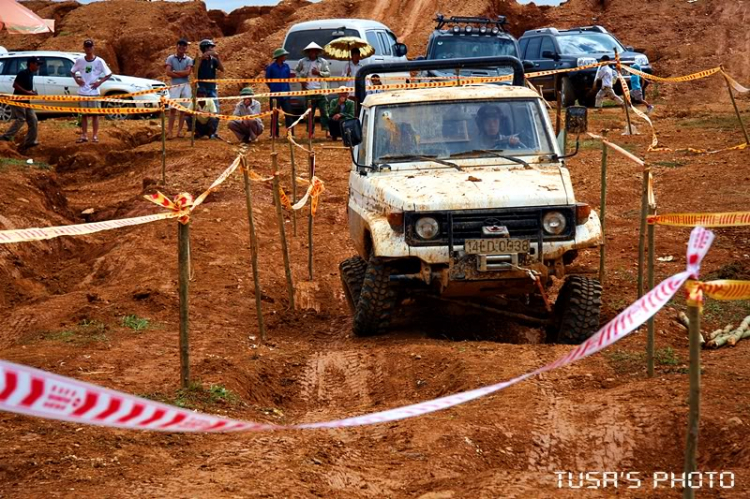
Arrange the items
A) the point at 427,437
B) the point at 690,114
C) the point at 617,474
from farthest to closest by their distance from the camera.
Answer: the point at 690,114 < the point at 427,437 < the point at 617,474

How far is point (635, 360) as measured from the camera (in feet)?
25.5

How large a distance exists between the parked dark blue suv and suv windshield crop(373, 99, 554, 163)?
16678mm

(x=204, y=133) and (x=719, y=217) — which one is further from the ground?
(x=719, y=217)

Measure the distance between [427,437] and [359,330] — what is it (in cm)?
317

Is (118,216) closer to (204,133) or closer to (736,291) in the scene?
(204,133)

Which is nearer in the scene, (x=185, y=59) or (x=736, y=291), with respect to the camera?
(x=736, y=291)

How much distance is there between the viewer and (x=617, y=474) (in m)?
5.62

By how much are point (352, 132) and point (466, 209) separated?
1.66 metres

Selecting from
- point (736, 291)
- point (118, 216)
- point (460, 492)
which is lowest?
point (118, 216)

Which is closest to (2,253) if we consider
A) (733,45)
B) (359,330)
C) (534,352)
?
(359,330)

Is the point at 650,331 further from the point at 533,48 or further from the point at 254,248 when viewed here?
the point at 533,48

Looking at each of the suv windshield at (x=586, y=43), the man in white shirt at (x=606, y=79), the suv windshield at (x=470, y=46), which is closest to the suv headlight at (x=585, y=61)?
the suv windshield at (x=586, y=43)

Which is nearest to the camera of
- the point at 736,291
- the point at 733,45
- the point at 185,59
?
the point at 736,291

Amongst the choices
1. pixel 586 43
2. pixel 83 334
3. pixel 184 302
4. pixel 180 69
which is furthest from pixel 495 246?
pixel 586 43
